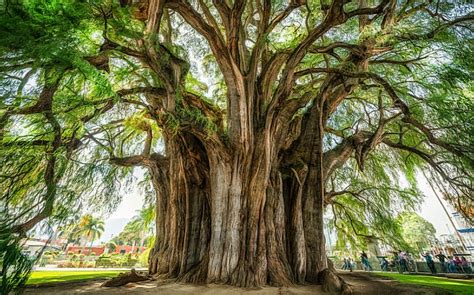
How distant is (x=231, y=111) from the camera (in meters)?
4.62

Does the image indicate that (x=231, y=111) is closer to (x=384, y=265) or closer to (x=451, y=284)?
(x=451, y=284)

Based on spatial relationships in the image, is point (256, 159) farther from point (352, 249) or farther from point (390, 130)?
point (352, 249)

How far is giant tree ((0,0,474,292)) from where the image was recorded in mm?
2285

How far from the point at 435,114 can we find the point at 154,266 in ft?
21.8

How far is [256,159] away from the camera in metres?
4.46

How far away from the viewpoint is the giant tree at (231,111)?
2285 mm

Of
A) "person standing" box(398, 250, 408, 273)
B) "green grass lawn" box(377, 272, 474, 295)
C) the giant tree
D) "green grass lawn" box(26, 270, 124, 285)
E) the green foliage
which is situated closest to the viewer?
the green foliage

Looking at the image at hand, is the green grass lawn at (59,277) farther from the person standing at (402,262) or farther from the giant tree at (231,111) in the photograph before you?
the person standing at (402,262)

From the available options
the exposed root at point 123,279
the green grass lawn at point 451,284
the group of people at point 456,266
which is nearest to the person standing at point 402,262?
the group of people at point 456,266

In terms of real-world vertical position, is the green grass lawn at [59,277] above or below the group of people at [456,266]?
below

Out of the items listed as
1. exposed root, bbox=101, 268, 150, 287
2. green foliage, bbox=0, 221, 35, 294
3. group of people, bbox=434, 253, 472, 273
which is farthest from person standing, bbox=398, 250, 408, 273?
green foliage, bbox=0, 221, 35, 294

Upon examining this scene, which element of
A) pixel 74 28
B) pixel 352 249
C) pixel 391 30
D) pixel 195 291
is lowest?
pixel 195 291

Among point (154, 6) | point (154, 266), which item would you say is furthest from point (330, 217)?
point (154, 6)

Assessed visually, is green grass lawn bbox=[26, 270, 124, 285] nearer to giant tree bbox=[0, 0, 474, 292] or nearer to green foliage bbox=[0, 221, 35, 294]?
giant tree bbox=[0, 0, 474, 292]
